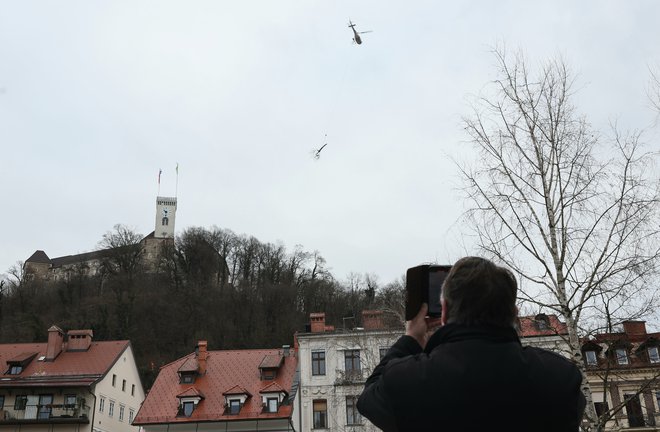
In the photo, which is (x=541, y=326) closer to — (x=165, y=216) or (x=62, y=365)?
(x=62, y=365)

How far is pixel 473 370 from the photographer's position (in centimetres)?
245

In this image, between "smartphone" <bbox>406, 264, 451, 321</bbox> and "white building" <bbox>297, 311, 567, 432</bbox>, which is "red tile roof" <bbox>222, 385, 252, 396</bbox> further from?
"smartphone" <bbox>406, 264, 451, 321</bbox>

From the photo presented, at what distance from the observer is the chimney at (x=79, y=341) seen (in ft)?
128

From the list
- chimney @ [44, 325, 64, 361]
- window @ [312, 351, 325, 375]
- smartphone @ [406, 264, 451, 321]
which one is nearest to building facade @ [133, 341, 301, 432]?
window @ [312, 351, 325, 375]

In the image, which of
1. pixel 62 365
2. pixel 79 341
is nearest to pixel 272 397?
pixel 62 365

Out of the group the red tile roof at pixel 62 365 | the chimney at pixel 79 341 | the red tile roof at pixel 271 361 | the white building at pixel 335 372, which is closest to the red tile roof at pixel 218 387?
the red tile roof at pixel 271 361

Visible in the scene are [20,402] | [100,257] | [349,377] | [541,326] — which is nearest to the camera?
[541,326]

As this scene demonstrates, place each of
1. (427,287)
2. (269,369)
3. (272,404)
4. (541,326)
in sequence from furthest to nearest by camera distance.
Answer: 1. (269,369)
2. (272,404)
3. (541,326)
4. (427,287)

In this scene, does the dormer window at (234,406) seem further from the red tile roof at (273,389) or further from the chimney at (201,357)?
the chimney at (201,357)

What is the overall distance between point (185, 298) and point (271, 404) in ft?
175

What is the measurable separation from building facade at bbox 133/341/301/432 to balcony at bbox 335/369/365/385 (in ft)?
7.13

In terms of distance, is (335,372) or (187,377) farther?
(187,377)

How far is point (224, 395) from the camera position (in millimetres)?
31344

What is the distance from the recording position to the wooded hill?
68875mm
